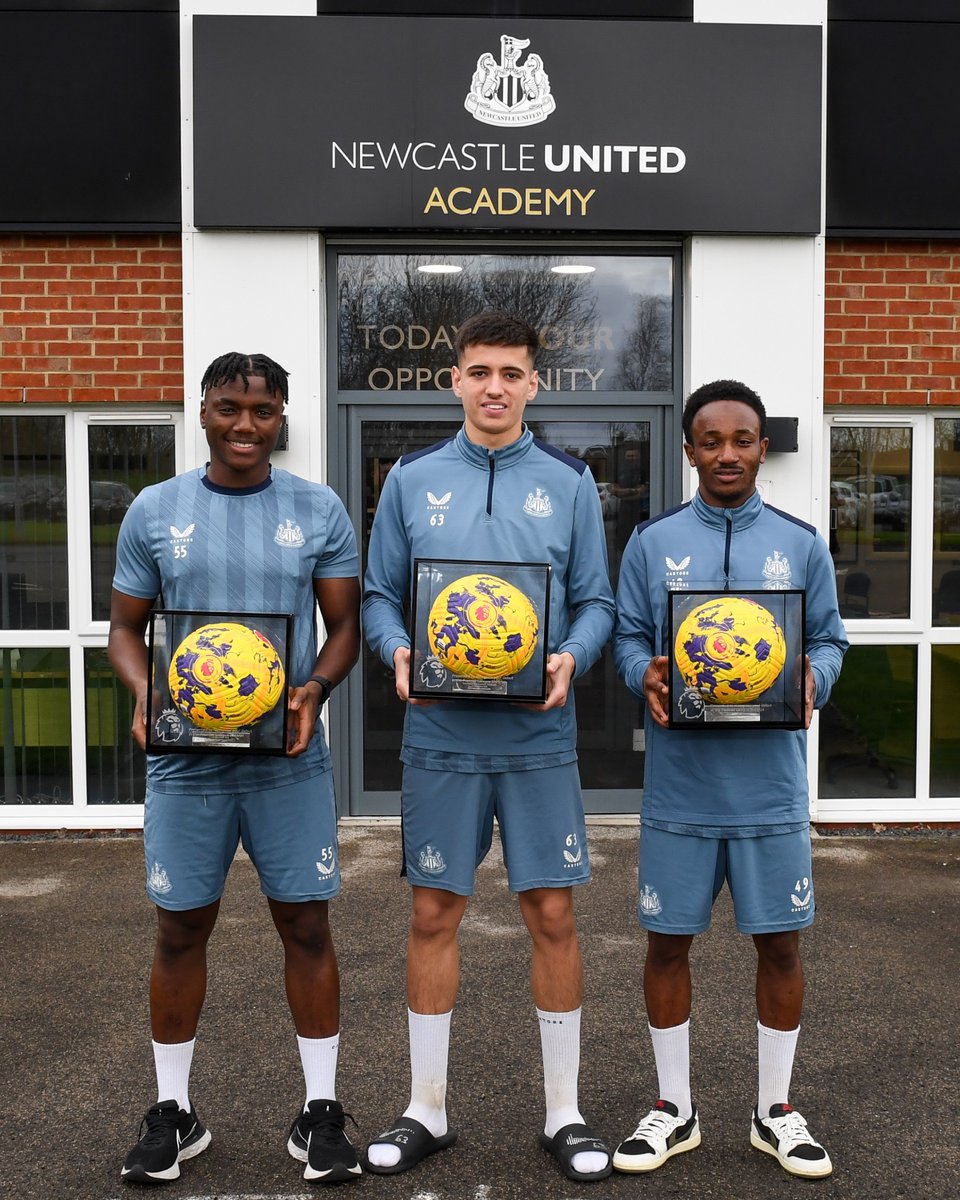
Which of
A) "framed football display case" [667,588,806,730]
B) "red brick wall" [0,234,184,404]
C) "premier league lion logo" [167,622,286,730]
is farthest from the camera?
"red brick wall" [0,234,184,404]

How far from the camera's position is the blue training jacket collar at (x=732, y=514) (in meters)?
3.34

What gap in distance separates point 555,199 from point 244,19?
185 centimetres

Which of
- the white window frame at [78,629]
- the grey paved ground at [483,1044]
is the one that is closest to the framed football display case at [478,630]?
the grey paved ground at [483,1044]

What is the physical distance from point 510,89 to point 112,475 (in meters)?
3.00

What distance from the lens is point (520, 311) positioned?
6859 mm

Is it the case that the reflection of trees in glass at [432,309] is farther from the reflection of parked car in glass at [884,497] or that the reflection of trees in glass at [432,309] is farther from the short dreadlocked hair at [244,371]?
the short dreadlocked hair at [244,371]

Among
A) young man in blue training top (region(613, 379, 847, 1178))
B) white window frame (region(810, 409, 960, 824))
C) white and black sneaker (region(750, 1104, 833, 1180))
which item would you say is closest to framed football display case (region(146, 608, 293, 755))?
young man in blue training top (region(613, 379, 847, 1178))

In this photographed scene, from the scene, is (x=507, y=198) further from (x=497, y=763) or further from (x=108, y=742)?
(x=497, y=763)

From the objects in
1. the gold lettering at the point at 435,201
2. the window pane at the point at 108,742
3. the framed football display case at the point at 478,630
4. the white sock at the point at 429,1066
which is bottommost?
the white sock at the point at 429,1066

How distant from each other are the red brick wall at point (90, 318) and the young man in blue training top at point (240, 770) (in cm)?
366

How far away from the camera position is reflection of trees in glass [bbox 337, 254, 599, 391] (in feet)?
22.2

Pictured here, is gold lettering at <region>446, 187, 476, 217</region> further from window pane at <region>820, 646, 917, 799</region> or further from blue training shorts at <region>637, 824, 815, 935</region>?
blue training shorts at <region>637, 824, 815, 935</region>

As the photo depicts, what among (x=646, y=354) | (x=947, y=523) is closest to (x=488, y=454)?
(x=646, y=354)

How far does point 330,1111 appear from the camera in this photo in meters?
3.25
